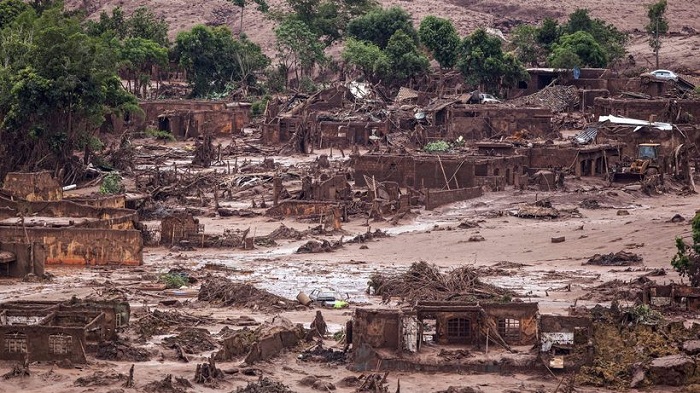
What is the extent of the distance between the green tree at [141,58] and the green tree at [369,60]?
8727 mm

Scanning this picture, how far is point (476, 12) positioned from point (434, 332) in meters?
82.7

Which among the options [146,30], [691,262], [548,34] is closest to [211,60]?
[146,30]

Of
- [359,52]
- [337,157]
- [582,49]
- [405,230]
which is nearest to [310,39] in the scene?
[359,52]

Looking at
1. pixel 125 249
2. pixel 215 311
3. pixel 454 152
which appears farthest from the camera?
pixel 454 152

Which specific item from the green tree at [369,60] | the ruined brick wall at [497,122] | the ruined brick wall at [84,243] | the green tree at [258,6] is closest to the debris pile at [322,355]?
the ruined brick wall at [84,243]

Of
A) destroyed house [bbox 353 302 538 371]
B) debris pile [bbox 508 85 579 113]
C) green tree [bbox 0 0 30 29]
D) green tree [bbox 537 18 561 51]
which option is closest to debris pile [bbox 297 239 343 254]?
destroyed house [bbox 353 302 538 371]

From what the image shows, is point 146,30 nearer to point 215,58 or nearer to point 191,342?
point 215,58

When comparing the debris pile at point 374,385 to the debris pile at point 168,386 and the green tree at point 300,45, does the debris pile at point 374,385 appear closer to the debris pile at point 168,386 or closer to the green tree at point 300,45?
the debris pile at point 168,386

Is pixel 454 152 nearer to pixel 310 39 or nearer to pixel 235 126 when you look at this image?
pixel 235 126

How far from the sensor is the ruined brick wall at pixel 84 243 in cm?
4328

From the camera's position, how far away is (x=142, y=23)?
9194 centimetres

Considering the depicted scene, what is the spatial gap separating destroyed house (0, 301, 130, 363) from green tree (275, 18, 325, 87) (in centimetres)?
5720

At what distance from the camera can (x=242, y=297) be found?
38.5 meters

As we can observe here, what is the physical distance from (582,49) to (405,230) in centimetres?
3842
